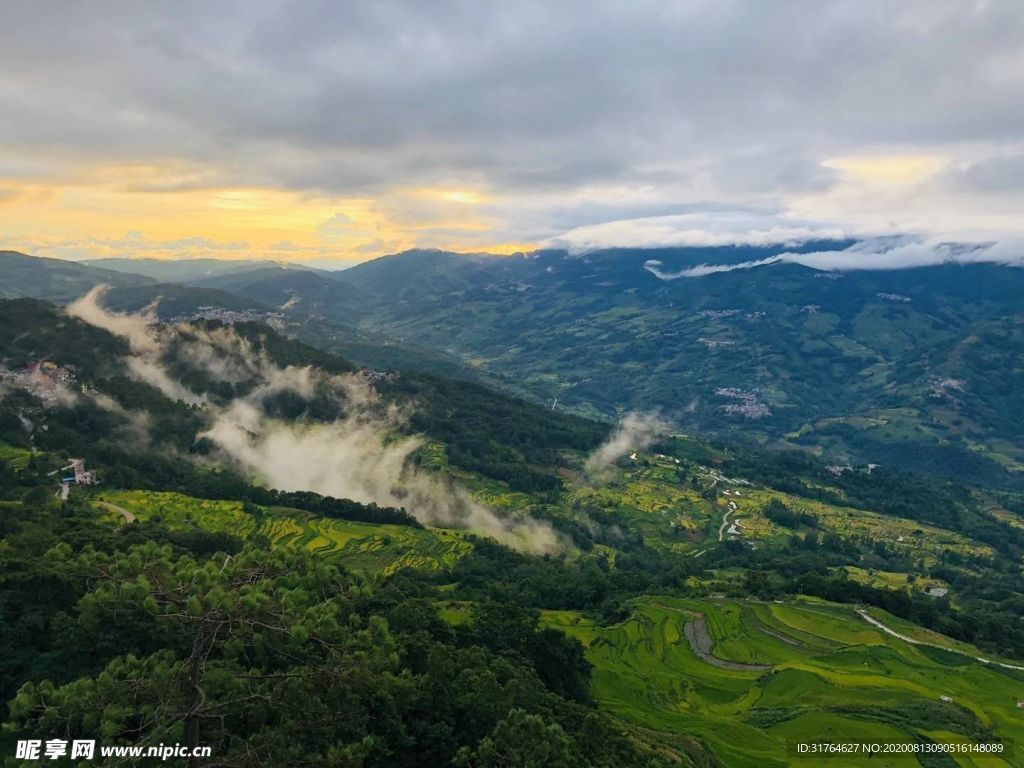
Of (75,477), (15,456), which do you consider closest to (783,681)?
(75,477)

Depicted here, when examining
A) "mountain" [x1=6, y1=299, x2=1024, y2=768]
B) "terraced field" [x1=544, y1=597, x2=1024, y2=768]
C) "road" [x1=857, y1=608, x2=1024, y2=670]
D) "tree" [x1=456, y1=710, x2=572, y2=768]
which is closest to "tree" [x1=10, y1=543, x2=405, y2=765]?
"mountain" [x1=6, y1=299, x2=1024, y2=768]

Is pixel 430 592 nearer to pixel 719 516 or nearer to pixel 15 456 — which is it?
pixel 15 456

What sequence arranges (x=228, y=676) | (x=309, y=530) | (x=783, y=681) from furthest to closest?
(x=309, y=530) < (x=783, y=681) < (x=228, y=676)

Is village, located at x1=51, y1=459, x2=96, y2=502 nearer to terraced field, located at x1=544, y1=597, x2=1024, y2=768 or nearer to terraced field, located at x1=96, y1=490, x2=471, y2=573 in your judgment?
terraced field, located at x1=96, y1=490, x2=471, y2=573

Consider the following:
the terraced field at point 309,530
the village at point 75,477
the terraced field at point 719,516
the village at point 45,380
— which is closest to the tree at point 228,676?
the terraced field at point 309,530

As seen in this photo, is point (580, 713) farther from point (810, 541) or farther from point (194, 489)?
point (810, 541)

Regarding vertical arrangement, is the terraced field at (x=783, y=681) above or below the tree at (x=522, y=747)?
below

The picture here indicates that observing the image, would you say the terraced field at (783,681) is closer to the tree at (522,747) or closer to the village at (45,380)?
the tree at (522,747)

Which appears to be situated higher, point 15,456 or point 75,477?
point 15,456
